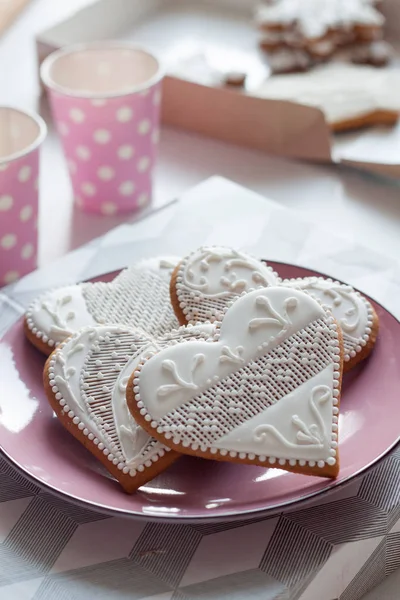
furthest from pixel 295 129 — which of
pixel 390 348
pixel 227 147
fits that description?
pixel 390 348

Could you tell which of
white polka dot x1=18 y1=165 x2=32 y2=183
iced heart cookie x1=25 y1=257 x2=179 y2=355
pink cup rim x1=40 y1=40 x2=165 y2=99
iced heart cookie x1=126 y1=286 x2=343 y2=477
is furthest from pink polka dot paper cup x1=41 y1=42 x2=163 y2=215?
iced heart cookie x1=126 y1=286 x2=343 y2=477

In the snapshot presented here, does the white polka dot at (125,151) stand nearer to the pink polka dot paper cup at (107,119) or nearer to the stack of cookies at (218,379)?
the pink polka dot paper cup at (107,119)

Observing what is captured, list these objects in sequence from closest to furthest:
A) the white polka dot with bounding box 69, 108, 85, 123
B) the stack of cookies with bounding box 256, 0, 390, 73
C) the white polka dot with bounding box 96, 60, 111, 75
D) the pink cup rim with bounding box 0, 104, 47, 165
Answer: the pink cup rim with bounding box 0, 104, 47, 165 → the white polka dot with bounding box 69, 108, 85, 123 → the white polka dot with bounding box 96, 60, 111, 75 → the stack of cookies with bounding box 256, 0, 390, 73

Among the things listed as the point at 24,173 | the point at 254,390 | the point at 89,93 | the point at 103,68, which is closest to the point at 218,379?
the point at 254,390

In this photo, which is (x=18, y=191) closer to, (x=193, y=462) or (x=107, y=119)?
(x=107, y=119)

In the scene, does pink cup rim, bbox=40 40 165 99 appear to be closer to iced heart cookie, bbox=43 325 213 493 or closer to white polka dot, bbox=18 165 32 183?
white polka dot, bbox=18 165 32 183

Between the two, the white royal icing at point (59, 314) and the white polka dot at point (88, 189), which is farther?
the white polka dot at point (88, 189)

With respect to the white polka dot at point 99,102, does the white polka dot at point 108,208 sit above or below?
below

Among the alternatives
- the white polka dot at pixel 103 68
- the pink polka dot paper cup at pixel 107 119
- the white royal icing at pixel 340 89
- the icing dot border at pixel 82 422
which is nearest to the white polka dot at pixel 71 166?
the pink polka dot paper cup at pixel 107 119
